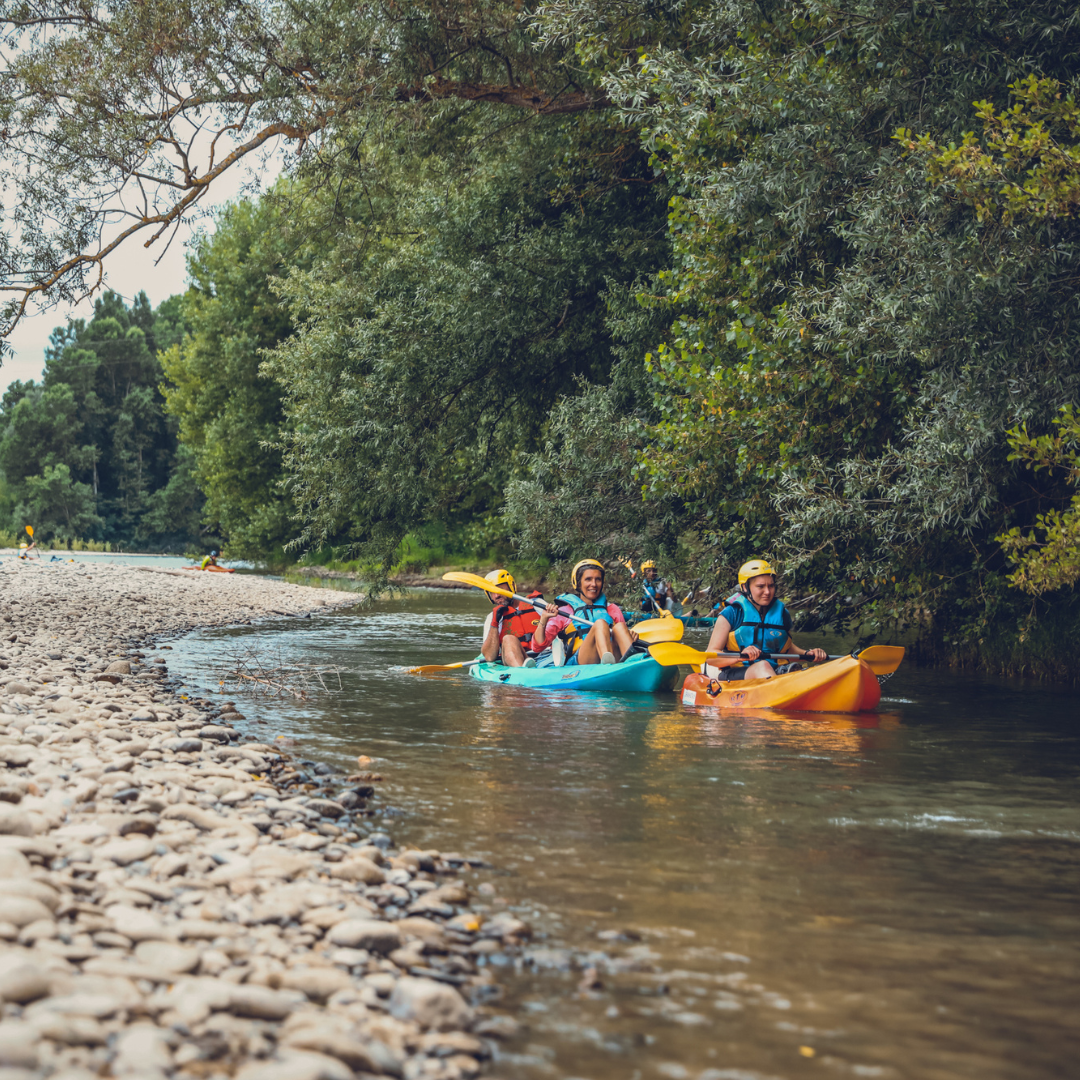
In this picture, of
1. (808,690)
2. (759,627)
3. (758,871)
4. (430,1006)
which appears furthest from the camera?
(759,627)

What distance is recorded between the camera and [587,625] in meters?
10.3

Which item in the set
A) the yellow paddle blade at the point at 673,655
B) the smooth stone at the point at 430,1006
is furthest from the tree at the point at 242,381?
the smooth stone at the point at 430,1006

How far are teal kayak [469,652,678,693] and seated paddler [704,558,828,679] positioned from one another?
0.54 meters

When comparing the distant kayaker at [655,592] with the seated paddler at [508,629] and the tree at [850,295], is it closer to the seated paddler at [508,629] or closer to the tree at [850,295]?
the tree at [850,295]

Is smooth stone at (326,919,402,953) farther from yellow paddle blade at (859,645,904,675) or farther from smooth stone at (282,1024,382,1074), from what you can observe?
yellow paddle blade at (859,645,904,675)

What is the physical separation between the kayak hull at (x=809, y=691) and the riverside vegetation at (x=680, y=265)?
1.16 metres

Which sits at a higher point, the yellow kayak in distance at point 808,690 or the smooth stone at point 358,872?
the yellow kayak in distance at point 808,690

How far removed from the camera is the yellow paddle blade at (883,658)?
987cm

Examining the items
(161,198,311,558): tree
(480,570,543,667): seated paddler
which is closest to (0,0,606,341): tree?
(480,570,543,667): seated paddler

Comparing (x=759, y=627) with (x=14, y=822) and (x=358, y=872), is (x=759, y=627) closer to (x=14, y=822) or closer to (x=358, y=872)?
(x=358, y=872)

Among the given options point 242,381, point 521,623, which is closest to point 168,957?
point 521,623

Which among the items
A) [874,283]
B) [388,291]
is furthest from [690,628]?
[874,283]

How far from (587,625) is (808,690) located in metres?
2.42

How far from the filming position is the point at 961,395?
757cm
